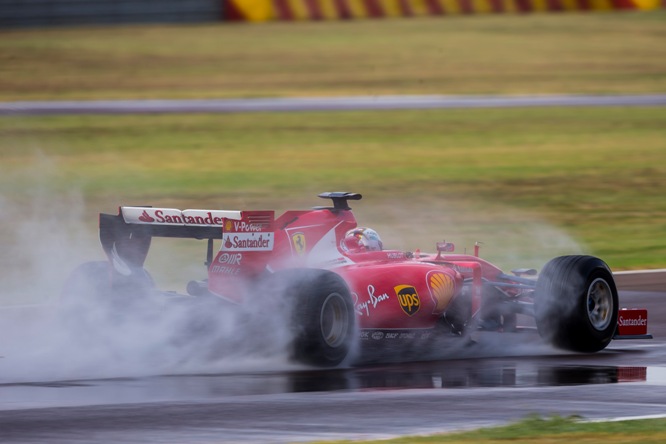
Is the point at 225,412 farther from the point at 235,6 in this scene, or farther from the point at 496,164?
the point at 235,6

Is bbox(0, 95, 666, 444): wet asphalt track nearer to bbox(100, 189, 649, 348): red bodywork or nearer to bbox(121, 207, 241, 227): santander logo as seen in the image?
bbox(100, 189, 649, 348): red bodywork

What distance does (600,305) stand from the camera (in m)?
13.0

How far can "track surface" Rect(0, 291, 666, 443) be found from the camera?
862 cm

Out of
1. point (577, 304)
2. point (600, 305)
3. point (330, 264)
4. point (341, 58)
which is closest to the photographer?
point (330, 264)

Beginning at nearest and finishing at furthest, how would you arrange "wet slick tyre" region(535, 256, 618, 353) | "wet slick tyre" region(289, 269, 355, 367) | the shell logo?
"wet slick tyre" region(289, 269, 355, 367), the shell logo, "wet slick tyre" region(535, 256, 618, 353)

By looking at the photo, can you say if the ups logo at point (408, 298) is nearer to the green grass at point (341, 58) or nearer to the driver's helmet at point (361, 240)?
the driver's helmet at point (361, 240)

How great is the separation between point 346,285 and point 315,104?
27.8 metres

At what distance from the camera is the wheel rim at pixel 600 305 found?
12898 mm

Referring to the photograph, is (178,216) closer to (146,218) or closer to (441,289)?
(146,218)

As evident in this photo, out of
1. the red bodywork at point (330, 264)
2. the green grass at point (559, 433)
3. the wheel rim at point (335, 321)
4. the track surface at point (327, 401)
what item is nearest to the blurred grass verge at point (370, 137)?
the red bodywork at point (330, 264)

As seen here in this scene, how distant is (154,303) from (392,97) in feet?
96.6

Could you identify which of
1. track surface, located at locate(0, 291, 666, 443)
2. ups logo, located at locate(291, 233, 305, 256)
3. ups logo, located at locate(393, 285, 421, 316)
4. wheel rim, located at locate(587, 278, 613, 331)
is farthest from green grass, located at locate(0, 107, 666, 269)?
track surface, located at locate(0, 291, 666, 443)

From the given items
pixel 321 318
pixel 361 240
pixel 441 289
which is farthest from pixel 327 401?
pixel 361 240

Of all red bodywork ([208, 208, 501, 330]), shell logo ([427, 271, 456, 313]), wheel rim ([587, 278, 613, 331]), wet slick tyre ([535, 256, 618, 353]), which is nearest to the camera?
red bodywork ([208, 208, 501, 330])
